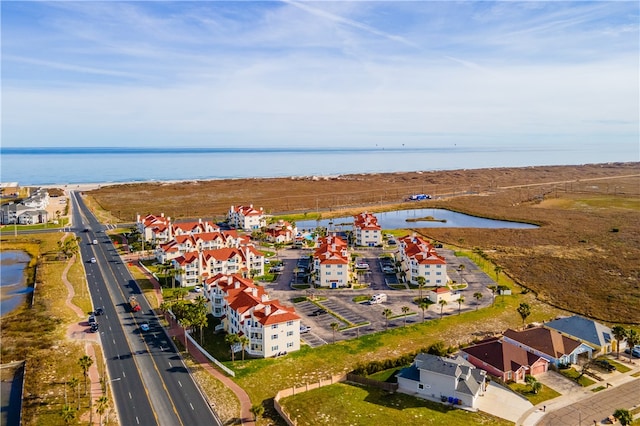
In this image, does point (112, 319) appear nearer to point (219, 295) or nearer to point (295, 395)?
point (219, 295)

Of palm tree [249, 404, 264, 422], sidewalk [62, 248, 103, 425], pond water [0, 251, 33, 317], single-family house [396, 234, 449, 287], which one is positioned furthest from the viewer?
single-family house [396, 234, 449, 287]

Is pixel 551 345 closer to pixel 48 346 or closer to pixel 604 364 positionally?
pixel 604 364

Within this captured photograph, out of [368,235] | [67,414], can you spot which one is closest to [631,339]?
[368,235]

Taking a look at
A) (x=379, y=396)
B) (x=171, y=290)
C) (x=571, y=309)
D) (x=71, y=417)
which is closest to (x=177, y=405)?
(x=71, y=417)

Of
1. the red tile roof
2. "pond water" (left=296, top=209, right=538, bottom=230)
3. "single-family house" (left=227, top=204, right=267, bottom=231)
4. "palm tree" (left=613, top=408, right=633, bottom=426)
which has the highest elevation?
"single-family house" (left=227, top=204, right=267, bottom=231)

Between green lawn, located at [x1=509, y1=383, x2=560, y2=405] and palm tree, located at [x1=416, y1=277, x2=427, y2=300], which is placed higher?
palm tree, located at [x1=416, y1=277, x2=427, y2=300]

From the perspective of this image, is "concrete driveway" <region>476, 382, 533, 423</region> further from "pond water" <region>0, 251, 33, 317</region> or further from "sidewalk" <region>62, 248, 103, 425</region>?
"pond water" <region>0, 251, 33, 317</region>

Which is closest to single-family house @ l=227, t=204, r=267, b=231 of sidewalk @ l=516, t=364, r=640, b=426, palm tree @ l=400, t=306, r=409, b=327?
palm tree @ l=400, t=306, r=409, b=327

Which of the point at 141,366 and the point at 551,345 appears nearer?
the point at 141,366
